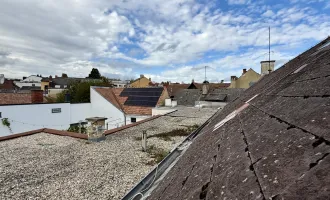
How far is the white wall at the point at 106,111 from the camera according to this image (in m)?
24.4

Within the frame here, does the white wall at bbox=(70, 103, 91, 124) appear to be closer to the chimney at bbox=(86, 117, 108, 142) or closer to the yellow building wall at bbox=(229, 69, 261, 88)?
the chimney at bbox=(86, 117, 108, 142)

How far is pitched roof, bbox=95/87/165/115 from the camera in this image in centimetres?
2416

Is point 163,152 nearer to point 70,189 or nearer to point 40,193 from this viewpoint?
point 70,189

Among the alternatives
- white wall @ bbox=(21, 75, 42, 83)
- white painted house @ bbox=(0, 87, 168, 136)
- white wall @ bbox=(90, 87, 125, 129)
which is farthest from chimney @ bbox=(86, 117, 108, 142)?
white wall @ bbox=(21, 75, 42, 83)

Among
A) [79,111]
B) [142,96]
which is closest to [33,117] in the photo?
[79,111]

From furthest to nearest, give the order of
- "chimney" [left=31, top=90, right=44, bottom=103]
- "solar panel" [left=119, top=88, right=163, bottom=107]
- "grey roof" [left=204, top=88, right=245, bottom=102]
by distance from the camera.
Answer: "grey roof" [left=204, top=88, right=245, bottom=102] < "solar panel" [left=119, top=88, right=163, bottom=107] < "chimney" [left=31, top=90, right=44, bottom=103]

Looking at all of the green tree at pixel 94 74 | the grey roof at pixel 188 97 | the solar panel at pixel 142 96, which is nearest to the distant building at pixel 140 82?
the grey roof at pixel 188 97

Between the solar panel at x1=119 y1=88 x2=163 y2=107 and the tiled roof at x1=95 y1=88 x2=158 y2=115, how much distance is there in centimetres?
60

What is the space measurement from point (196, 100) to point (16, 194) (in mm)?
23418

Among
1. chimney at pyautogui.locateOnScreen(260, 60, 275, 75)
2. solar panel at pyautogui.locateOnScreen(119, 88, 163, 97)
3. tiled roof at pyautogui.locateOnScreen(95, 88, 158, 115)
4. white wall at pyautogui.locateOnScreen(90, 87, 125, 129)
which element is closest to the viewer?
chimney at pyautogui.locateOnScreen(260, 60, 275, 75)

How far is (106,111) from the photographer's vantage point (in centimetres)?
2516

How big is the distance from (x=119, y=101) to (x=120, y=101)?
157 millimetres

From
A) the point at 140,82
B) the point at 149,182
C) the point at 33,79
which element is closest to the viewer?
the point at 149,182

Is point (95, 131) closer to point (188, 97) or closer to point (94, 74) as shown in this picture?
point (188, 97)
